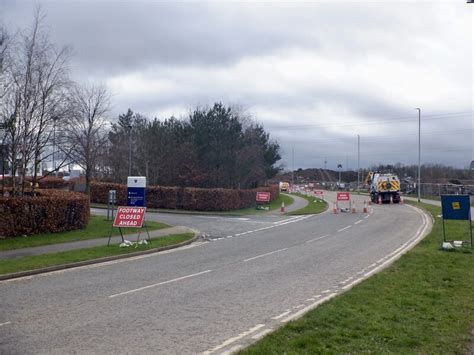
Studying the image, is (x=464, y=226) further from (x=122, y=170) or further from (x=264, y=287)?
(x=122, y=170)

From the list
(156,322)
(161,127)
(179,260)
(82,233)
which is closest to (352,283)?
(156,322)

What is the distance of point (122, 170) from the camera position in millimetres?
55281

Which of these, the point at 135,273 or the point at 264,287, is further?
the point at 135,273

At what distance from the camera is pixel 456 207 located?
65.5 feet

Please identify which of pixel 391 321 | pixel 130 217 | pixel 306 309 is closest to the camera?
pixel 391 321

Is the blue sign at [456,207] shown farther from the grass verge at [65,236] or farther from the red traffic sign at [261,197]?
the red traffic sign at [261,197]

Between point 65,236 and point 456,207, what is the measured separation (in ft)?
48.7

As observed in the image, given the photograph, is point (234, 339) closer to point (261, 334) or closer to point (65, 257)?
point (261, 334)

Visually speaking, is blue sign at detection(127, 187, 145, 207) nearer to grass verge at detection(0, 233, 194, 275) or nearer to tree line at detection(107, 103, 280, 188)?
grass verge at detection(0, 233, 194, 275)

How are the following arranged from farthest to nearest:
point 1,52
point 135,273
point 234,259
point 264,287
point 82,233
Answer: point 82,233 < point 1,52 < point 234,259 < point 135,273 < point 264,287

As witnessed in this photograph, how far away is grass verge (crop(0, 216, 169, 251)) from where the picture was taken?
19703 millimetres

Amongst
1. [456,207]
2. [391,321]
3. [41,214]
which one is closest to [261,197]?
[41,214]

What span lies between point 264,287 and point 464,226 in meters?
19.4

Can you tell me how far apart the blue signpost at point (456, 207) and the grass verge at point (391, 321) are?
6.72 metres
